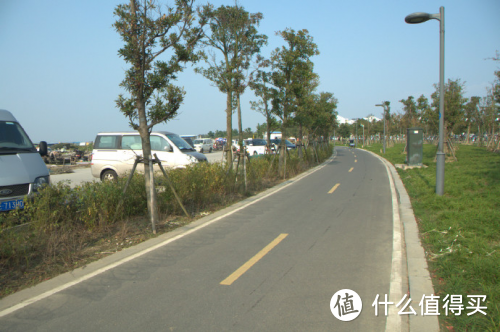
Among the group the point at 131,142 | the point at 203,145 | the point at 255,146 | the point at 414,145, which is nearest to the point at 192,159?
the point at 131,142

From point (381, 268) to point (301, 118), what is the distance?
56.4 ft

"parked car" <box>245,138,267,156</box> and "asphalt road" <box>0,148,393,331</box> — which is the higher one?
"parked car" <box>245,138,267,156</box>

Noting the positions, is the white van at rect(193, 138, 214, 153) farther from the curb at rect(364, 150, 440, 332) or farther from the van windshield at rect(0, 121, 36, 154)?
the curb at rect(364, 150, 440, 332)

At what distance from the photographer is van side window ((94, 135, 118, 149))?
45.7ft

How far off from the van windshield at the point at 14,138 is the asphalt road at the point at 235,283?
363 cm

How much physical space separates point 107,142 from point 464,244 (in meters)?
12.3

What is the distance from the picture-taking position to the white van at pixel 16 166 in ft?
21.6

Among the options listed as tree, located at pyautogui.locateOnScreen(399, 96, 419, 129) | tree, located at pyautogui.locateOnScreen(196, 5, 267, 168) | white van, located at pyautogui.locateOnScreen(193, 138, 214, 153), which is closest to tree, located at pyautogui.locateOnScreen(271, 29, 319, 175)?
tree, located at pyautogui.locateOnScreen(196, 5, 267, 168)

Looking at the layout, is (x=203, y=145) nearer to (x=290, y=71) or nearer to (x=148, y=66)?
(x=290, y=71)

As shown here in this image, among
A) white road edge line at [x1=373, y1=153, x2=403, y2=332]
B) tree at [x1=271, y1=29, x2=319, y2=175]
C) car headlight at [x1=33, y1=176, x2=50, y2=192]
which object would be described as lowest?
white road edge line at [x1=373, y1=153, x2=403, y2=332]

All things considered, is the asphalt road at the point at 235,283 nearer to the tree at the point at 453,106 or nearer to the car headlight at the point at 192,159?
the car headlight at the point at 192,159

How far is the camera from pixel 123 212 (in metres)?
7.89

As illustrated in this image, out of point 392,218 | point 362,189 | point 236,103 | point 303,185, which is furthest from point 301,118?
point 392,218

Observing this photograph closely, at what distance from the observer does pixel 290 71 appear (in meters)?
21.1
